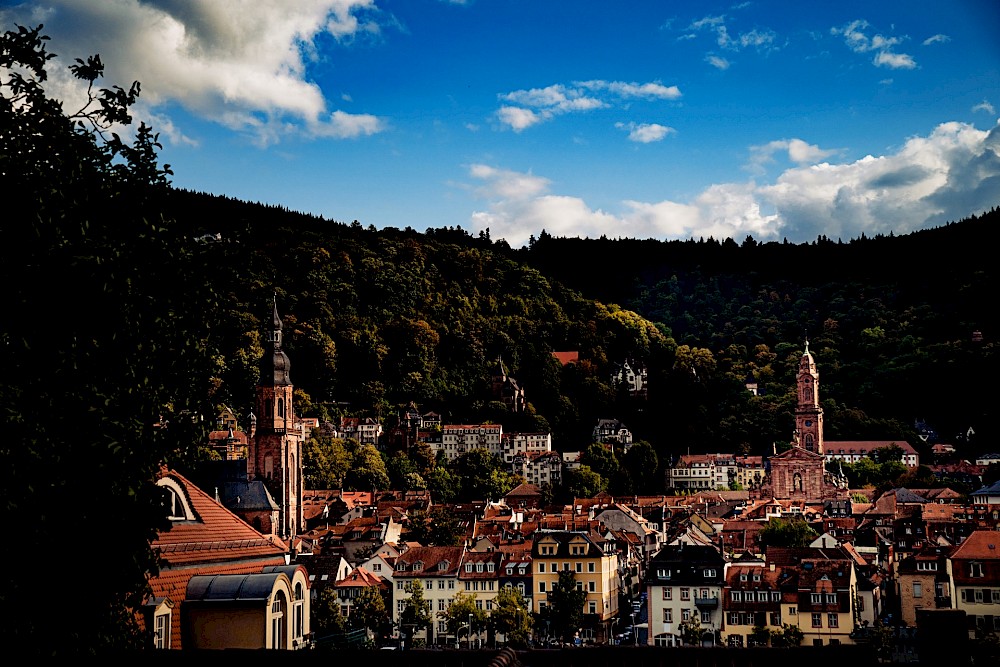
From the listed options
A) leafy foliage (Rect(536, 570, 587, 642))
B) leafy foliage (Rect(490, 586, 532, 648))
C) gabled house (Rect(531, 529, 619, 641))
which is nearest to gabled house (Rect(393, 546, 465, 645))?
gabled house (Rect(531, 529, 619, 641))

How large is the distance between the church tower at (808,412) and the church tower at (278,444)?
7481cm

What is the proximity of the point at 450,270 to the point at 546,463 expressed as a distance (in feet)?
169

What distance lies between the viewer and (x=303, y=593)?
1650cm

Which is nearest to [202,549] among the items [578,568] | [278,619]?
[278,619]

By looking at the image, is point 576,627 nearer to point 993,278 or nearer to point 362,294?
point 362,294

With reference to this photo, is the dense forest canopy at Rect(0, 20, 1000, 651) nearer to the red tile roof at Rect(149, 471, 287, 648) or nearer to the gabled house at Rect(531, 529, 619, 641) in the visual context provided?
the red tile roof at Rect(149, 471, 287, 648)

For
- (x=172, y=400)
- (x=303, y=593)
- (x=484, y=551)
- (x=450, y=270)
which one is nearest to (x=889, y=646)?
(x=484, y=551)

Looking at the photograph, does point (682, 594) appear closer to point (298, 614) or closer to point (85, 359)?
point (298, 614)

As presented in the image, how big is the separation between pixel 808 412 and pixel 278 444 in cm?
7878

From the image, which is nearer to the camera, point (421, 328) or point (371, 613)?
point (371, 613)

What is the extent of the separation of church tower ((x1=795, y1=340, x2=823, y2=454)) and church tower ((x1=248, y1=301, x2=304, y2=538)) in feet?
245

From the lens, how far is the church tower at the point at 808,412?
12975 cm

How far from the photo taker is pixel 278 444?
73.6 metres

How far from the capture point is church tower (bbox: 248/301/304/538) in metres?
73.1
